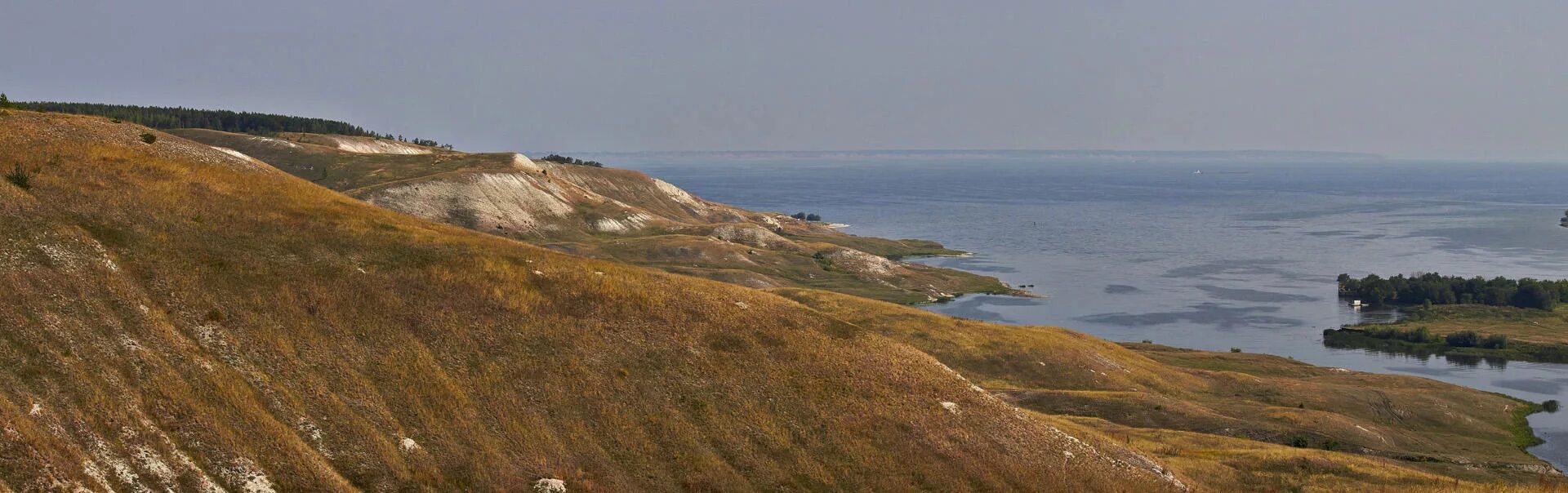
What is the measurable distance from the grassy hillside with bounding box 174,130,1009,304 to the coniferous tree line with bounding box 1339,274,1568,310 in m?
60.0

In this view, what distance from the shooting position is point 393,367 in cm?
4403

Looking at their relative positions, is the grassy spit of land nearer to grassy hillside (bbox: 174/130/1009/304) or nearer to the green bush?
the green bush

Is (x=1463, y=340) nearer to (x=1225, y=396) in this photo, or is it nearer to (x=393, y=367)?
(x=1225, y=396)

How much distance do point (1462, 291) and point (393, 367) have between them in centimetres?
16877

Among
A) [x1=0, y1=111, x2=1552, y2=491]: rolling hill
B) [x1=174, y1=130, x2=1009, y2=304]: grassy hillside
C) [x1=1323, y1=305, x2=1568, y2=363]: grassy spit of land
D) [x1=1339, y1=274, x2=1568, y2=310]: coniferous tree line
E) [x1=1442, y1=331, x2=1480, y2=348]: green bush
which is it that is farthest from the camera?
[x1=1339, y1=274, x2=1568, y2=310]: coniferous tree line

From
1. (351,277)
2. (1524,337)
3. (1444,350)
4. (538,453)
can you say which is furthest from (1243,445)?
(1524,337)

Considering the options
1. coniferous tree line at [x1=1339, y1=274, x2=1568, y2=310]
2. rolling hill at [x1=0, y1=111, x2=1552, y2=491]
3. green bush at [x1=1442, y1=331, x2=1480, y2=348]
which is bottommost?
green bush at [x1=1442, y1=331, x2=1480, y2=348]

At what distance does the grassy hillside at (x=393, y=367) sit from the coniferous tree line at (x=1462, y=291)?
133771 mm

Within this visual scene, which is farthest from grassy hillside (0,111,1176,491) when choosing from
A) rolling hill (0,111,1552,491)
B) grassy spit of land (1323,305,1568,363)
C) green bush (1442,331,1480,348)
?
green bush (1442,331,1480,348)

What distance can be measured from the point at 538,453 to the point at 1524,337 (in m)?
143

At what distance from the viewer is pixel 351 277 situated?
49.3 metres

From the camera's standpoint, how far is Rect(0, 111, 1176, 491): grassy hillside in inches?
1460

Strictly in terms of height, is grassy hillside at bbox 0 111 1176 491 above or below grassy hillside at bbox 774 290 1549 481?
above

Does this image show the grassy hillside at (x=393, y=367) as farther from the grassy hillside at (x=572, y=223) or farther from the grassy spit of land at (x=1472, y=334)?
the grassy spit of land at (x=1472, y=334)
